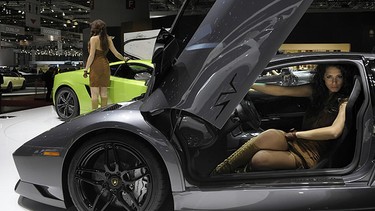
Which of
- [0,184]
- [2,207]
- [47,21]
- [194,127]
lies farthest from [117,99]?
[47,21]

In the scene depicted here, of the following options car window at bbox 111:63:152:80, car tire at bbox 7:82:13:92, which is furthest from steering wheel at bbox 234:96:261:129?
car tire at bbox 7:82:13:92

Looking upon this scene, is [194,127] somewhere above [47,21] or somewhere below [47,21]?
below

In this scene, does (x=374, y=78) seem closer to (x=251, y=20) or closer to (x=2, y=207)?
(x=251, y=20)

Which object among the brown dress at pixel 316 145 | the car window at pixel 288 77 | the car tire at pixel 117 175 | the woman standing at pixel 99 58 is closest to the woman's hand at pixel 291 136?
the brown dress at pixel 316 145

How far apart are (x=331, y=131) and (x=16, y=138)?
14.1 ft

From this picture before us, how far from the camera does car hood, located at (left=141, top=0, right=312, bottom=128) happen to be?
1.94 metres

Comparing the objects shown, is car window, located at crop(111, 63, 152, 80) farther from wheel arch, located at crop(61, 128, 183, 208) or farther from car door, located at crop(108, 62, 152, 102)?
wheel arch, located at crop(61, 128, 183, 208)

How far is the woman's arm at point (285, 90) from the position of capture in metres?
2.88

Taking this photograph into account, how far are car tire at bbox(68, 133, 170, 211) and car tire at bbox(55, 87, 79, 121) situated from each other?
4.51 m

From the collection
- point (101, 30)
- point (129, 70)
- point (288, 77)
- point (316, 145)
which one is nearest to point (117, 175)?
point (316, 145)

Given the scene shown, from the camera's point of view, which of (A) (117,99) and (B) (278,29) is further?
(A) (117,99)

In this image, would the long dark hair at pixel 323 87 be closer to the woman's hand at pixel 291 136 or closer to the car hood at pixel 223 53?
the woman's hand at pixel 291 136

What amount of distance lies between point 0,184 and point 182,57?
7.31 ft

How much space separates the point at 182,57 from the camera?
2150 mm
